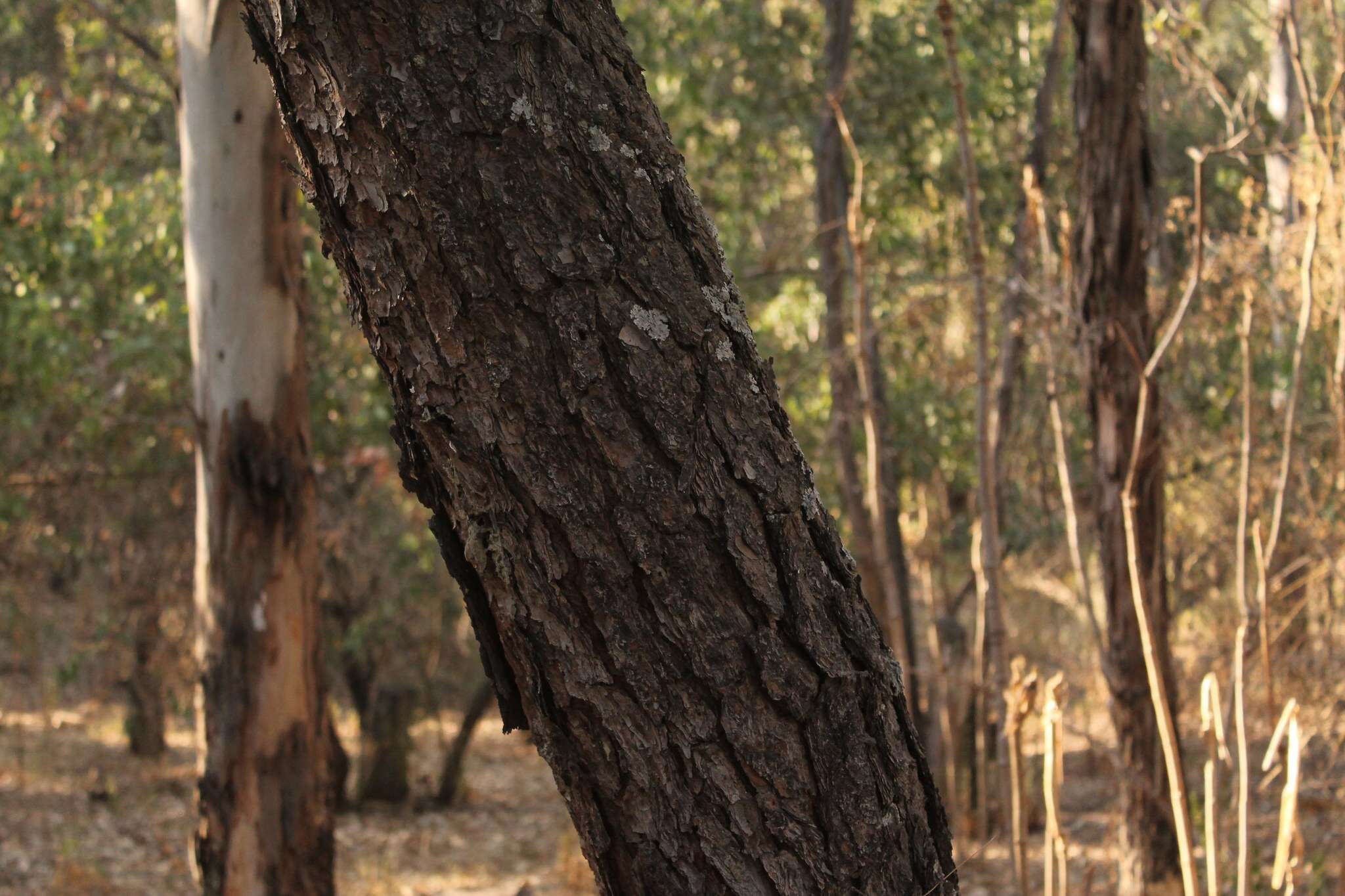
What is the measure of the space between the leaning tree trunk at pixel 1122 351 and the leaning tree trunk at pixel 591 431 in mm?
2906

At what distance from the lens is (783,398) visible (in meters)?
7.30

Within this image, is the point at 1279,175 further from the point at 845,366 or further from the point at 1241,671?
the point at 1241,671

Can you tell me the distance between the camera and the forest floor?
250 inches

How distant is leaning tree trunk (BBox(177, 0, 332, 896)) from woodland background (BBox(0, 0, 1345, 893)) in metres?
2.74

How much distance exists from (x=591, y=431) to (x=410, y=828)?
7862 millimetres

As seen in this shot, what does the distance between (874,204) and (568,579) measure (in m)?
6.69

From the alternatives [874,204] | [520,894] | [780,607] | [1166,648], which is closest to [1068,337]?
[1166,648]

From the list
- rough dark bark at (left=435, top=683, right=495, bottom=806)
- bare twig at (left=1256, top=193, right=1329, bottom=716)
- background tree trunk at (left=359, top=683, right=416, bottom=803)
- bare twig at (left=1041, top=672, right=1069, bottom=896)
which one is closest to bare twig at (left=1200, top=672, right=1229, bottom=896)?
bare twig at (left=1041, top=672, right=1069, bottom=896)

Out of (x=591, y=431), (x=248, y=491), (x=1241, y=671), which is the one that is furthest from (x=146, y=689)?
(x=591, y=431)

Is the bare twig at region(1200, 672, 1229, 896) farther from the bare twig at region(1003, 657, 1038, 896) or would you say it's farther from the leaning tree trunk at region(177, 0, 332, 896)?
the leaning tree trunk at region(177, 0, 332, 896)

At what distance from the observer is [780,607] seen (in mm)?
1088

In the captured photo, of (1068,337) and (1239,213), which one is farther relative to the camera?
(1239,213)

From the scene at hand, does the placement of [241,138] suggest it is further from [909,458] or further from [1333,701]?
[909,458]

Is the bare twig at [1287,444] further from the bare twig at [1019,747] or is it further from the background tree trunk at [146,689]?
the background tree trunk at [146,689]
